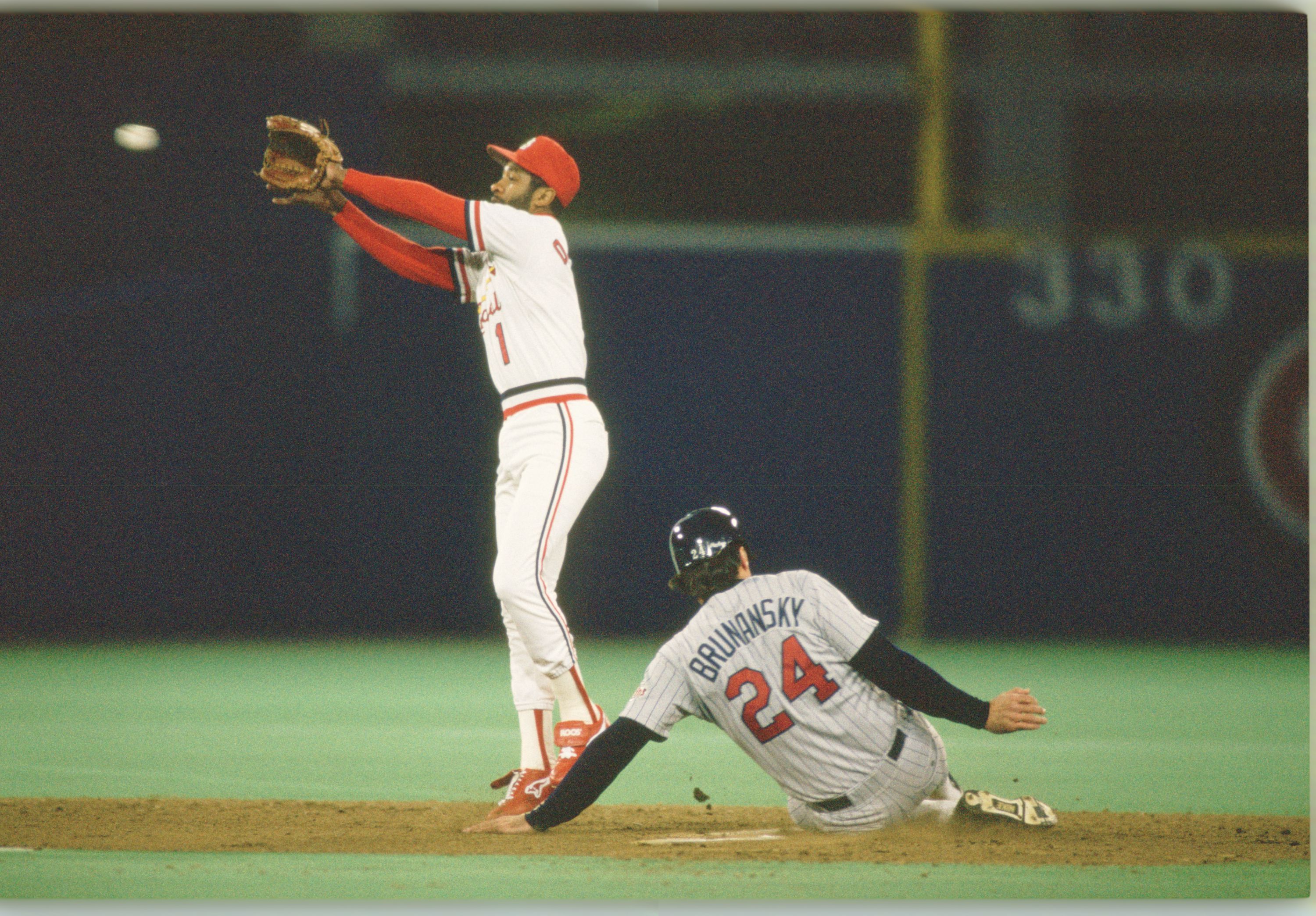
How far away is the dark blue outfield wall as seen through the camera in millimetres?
10391

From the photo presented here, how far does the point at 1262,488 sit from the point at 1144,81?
28.4 ft

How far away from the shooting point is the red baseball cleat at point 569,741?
480 cm

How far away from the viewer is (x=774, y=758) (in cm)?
426

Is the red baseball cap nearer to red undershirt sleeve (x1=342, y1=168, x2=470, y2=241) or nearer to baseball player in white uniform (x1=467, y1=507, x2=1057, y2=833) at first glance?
red undershirt sleeve (x1=342, y1=168, x2=470, y2=241)

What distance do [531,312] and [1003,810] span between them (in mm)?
1967

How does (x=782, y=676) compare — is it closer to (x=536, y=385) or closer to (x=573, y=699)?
(x=573, y=699)

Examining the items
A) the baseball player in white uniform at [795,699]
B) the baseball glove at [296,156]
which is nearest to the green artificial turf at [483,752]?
the baseball player in white uniform at [795,699]

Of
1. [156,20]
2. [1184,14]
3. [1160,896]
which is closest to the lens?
[1160,896]

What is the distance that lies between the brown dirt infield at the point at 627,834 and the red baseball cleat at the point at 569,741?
0.16 metres

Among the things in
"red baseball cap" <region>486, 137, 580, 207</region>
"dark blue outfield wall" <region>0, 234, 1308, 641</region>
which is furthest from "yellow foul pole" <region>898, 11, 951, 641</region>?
"red baseball cap" <region>486, 137, 580, 207</region>

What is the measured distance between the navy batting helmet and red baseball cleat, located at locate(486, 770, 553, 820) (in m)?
0.85

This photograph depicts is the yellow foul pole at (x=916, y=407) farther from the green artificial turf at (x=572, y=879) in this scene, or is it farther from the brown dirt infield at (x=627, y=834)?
the green artificial turf at (x=572, y=879)

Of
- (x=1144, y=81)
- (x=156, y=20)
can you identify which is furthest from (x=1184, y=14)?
(x=156, y=20)

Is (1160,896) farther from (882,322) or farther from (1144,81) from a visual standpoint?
(1144,81)
